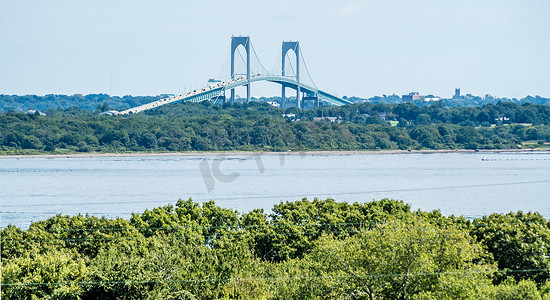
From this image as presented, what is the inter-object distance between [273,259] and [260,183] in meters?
22.9

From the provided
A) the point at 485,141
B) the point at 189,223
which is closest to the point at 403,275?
the point at 189,223

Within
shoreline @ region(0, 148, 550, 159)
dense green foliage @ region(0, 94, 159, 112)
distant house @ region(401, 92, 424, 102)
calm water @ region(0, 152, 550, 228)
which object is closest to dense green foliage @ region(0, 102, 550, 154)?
shoreline @ region(0, 148, 550, 159)

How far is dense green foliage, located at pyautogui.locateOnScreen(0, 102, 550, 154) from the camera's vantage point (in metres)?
56.8

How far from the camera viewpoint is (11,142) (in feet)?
182

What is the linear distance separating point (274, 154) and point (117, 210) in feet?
106

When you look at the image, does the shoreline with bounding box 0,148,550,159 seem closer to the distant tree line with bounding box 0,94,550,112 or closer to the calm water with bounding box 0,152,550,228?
the calm water with bounding box 0,152,550,228

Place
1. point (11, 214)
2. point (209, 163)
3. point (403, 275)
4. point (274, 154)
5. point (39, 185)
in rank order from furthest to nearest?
1. point (274, 154)
2. point (209, 163)
3. point (39, 185)
4. point (11, 214)
5. point (403, 275)

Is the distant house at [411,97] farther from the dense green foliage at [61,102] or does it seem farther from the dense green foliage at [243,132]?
the dense green foliage at [243,132]

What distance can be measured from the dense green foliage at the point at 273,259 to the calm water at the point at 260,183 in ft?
29.5

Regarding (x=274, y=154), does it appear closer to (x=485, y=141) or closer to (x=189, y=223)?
(x=485, y=141)

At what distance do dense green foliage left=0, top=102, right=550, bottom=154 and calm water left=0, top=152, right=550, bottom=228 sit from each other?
4.92 ft

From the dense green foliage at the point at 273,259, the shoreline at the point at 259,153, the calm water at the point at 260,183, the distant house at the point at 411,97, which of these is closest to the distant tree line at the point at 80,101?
the distant house at the point at 411,97

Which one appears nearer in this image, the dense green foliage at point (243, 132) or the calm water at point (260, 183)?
the calm water at point (260, 183)

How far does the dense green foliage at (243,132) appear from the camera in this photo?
56812mm
